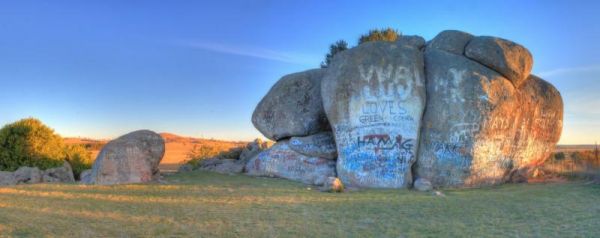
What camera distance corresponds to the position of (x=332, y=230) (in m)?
7.51

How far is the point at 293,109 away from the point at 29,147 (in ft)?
29.8

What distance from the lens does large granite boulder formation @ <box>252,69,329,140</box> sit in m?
16.5

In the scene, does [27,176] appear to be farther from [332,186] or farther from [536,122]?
[536,122]

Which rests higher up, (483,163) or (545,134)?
(545,134)

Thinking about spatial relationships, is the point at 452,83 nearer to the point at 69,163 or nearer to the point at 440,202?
the point at 440,202

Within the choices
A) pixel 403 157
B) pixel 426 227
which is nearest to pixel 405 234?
pixel 426 227

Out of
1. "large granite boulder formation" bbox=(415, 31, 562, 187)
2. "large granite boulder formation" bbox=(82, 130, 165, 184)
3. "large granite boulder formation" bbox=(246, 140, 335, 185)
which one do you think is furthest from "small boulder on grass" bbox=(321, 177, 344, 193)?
"large granite boulder formation" bbox=(82, 130, 165, 184)

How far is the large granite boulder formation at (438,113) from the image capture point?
44.8 ft

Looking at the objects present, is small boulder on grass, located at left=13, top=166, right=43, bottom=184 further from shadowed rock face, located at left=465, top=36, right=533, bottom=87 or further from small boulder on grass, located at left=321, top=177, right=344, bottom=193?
shadowed rock face, located at left=465, top=36, right=533, bottom=87

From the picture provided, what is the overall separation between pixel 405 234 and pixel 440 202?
3255mm

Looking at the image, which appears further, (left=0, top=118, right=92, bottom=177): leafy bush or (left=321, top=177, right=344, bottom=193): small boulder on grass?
(left=0, top=118, right=92, bottom=177): leafy bush

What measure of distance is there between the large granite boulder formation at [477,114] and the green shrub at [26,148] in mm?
12274

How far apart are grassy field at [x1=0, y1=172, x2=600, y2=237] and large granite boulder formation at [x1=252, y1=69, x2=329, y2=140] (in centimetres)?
385

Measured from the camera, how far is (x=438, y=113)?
13.9 meters
